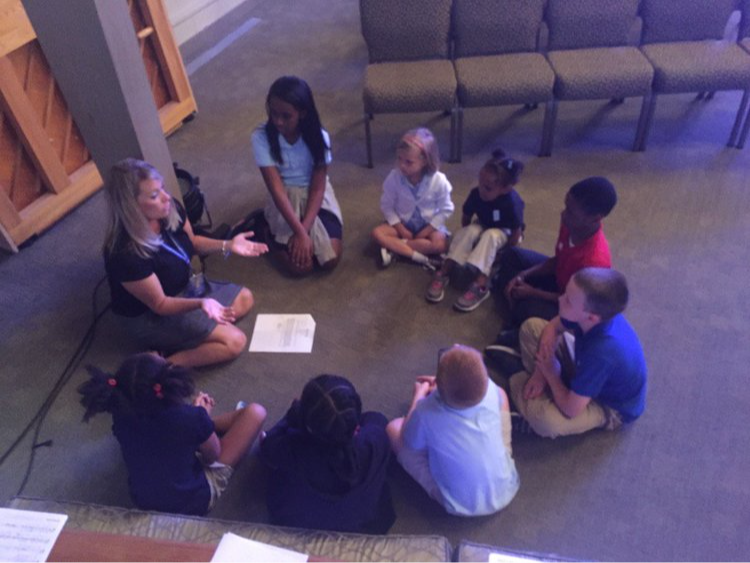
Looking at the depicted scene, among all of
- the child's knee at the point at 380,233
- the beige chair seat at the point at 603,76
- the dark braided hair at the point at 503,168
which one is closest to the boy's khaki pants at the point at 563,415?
the dark braided hair at the point at 503,168

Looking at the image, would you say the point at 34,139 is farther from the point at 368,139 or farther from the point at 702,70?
the point at 702,70

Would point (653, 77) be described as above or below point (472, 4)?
below

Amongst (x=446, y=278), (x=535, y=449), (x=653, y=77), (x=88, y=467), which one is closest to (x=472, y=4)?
(x=653, y=77)

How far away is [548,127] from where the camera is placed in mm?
3268

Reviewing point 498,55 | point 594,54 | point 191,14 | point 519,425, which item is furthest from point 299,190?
point 191,14

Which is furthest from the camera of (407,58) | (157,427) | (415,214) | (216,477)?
(407,58)

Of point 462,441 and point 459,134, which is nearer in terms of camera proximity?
point 462,441

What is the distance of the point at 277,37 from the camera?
492cm

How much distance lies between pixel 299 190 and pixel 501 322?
1.13 meters

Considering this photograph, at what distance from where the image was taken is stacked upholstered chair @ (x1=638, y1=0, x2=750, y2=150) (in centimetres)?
308

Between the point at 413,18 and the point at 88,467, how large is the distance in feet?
9.42

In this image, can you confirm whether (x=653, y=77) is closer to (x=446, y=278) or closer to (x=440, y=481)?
(x=446, y=278)

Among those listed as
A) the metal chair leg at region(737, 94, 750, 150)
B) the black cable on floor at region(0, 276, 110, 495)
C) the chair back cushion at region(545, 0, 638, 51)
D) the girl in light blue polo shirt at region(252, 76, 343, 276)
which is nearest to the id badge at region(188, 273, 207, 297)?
the girl in light blue polo shirt at region(252, 76, 343, 276)

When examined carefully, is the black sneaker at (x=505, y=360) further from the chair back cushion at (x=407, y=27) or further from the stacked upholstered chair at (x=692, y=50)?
the chair back cushion at (x=407, y=27)
